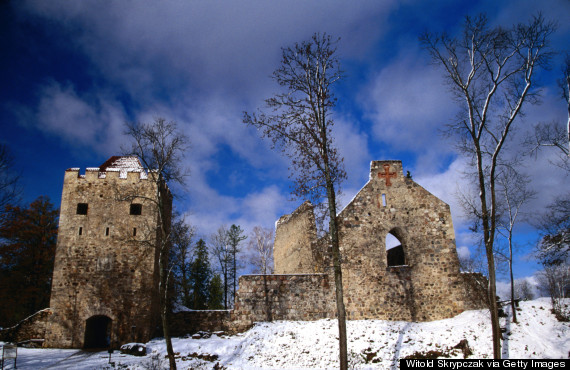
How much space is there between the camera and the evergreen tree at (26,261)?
78.4 ft

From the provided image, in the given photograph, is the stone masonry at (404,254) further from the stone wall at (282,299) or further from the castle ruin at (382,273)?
Result: the stone wall at (282,299)

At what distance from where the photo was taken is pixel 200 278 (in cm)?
3253

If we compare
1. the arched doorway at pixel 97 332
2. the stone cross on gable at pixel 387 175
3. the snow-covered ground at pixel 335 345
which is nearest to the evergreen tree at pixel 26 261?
the arched doorway at pixel 97 332

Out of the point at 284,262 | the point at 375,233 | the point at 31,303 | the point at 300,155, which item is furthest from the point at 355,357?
the point at 31,303

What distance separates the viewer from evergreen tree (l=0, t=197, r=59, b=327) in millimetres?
23906

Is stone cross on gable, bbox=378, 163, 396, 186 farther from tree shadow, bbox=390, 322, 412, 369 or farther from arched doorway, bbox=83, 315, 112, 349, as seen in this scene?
arched doorway, bbox=83, 315, 112, 349

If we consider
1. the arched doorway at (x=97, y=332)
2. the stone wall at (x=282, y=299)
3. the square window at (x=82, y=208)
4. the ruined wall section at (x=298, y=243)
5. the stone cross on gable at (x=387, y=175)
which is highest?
the stone cross on gable at (x=387, y=175)

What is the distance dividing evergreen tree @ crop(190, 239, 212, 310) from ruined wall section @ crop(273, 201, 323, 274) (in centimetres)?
831

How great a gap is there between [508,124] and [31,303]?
3055 centimetres

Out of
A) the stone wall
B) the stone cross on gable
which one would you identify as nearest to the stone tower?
the stone wall

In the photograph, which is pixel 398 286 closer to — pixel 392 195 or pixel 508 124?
pixel 392 195

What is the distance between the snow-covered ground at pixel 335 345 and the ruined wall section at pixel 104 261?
1812mm

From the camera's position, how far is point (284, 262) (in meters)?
25.9

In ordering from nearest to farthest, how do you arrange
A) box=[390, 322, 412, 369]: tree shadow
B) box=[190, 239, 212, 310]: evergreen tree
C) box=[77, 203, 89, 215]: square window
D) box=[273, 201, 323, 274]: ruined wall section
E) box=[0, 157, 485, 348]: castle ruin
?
box=[390, 322, 412, 369]: tree shadow
box=[0, 157, 485, 348]: castle ruin
box=[77, 203, 89, 215]: square window
box=[273, 201, 323, 274]: ruined wall section
box=[190, 239, 212, 310]: evergreen tree
